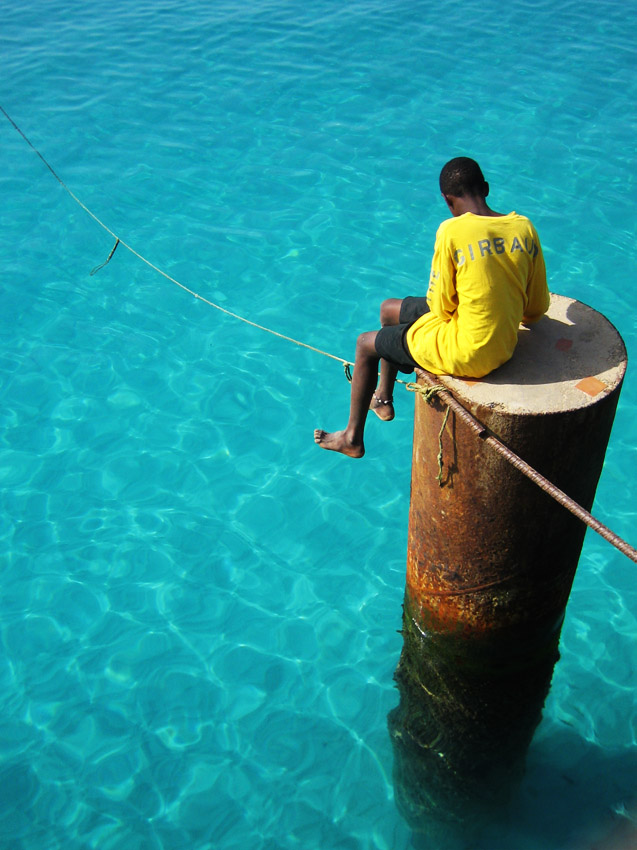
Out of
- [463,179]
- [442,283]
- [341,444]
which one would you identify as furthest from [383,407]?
[463,179]

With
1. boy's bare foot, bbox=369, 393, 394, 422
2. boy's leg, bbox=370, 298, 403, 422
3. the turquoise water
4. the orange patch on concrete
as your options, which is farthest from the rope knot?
the turquoise water

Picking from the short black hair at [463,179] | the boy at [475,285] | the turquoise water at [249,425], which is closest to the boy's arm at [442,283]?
the boy at [475,285]

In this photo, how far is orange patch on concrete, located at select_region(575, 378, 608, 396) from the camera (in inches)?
110

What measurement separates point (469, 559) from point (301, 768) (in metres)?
2.10

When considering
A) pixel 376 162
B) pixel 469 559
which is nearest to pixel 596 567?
pixel 469 559

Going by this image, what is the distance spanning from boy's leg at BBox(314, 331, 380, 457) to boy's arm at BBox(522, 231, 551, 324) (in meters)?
0.70

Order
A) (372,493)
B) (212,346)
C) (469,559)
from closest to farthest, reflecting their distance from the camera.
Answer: (469,559), (372,493), (212,346)

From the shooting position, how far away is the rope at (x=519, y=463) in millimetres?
2484

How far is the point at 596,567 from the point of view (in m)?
5.46

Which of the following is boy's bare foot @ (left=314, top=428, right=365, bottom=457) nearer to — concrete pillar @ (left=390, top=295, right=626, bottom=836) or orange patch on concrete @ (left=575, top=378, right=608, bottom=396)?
concrete pillar @ (left=390, top=295, right=626, bottom=836)

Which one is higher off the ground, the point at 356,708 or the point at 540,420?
the point at 540,420

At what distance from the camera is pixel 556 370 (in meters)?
2.96

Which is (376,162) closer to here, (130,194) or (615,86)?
(130,194)

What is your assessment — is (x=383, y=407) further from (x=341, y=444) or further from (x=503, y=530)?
(x=503, y=530)
